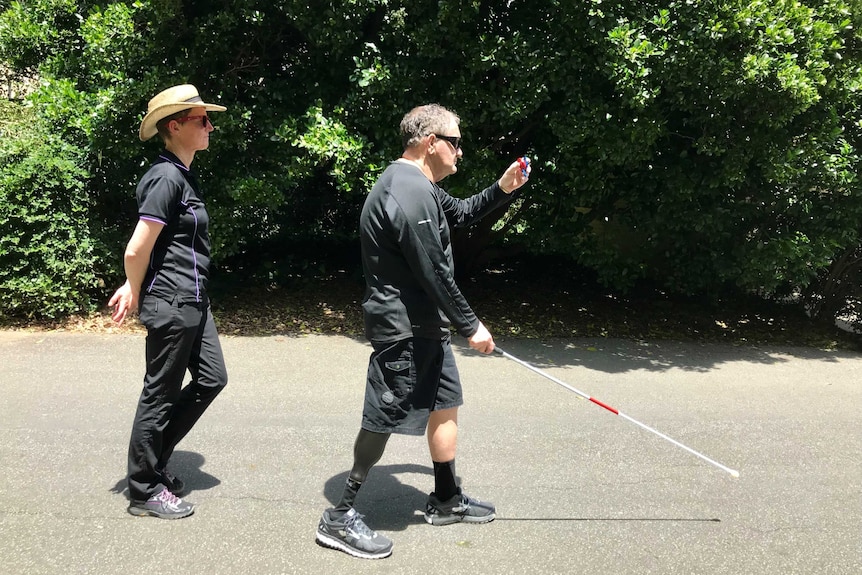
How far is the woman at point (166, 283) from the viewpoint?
3037 millimetres

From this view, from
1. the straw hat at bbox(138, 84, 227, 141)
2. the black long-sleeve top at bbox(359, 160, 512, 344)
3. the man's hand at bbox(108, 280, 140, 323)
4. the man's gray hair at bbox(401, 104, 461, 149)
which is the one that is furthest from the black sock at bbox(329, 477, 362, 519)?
the straw hat at bbox(138, 84, 227, 141)

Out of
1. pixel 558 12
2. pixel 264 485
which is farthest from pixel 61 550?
pixel 558 12

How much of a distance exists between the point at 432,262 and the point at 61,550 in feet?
6.55

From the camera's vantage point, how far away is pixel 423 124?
304cm

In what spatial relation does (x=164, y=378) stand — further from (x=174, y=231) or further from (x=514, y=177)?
(x=514, y=177)

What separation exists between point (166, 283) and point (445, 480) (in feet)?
5.19

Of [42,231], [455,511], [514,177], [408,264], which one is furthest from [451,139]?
[42,231]

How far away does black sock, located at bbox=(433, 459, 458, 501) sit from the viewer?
330cm

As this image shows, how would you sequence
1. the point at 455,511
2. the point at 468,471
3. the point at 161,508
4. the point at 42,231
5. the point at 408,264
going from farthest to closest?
the point at 42,231 → the point at 468,471 → the point at 455,511 → the point at 161,508 → the point at 408,264

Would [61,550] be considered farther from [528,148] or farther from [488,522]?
[528,148]

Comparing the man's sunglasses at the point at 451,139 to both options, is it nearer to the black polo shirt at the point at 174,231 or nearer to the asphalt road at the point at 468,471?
the black polo shirt at the point at 174,231

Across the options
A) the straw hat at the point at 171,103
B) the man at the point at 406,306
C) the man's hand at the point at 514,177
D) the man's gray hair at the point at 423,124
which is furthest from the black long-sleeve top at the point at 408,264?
the straw hat at the point at 171,103

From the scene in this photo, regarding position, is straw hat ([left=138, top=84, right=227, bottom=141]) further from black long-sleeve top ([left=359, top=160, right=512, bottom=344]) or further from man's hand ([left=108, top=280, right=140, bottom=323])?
black long-sleeve top ([left=359, top=160, right=512, bottom=344])

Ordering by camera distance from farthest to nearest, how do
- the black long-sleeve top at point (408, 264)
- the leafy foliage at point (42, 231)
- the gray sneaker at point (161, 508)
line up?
1. the leafy foliage at point (42, 231)
2. the gray sneaker at point (161, 508)
3. the black long-sleeve top at point (408, 264)
